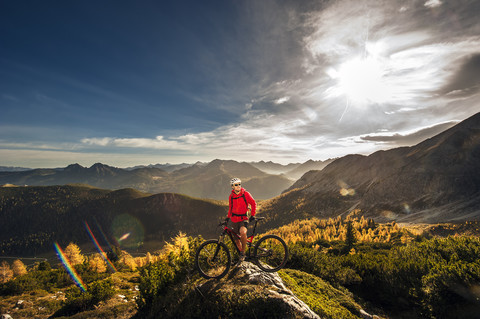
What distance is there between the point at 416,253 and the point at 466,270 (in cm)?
460

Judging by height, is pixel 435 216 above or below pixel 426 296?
below

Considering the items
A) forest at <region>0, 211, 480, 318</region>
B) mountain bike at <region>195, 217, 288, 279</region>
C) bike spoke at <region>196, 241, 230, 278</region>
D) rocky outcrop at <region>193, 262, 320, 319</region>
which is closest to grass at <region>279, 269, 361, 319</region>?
forest at <region>0, 211, 480, 318</region>

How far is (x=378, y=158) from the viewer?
150m

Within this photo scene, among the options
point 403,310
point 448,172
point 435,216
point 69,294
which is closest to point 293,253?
point 403,310

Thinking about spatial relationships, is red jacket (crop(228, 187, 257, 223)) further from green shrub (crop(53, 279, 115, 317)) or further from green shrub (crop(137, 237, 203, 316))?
green shrub (crop(53, 279, 115, 317))

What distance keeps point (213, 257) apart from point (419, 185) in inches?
4856

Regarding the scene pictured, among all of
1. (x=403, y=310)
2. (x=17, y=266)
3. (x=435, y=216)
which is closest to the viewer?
(x=403, y=310)

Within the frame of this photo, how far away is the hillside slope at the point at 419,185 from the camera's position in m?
76.5

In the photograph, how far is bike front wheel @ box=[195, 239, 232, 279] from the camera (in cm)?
922

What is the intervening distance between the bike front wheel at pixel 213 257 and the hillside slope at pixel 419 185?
87.0 metres

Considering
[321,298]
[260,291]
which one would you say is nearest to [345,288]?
[321,298]

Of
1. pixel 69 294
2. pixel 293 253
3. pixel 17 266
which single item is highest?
pixel 293 253

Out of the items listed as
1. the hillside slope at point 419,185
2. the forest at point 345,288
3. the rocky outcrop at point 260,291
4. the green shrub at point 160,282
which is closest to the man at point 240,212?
the rocky outcrop at point 260,291

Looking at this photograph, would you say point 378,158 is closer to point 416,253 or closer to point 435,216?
point 435,216
